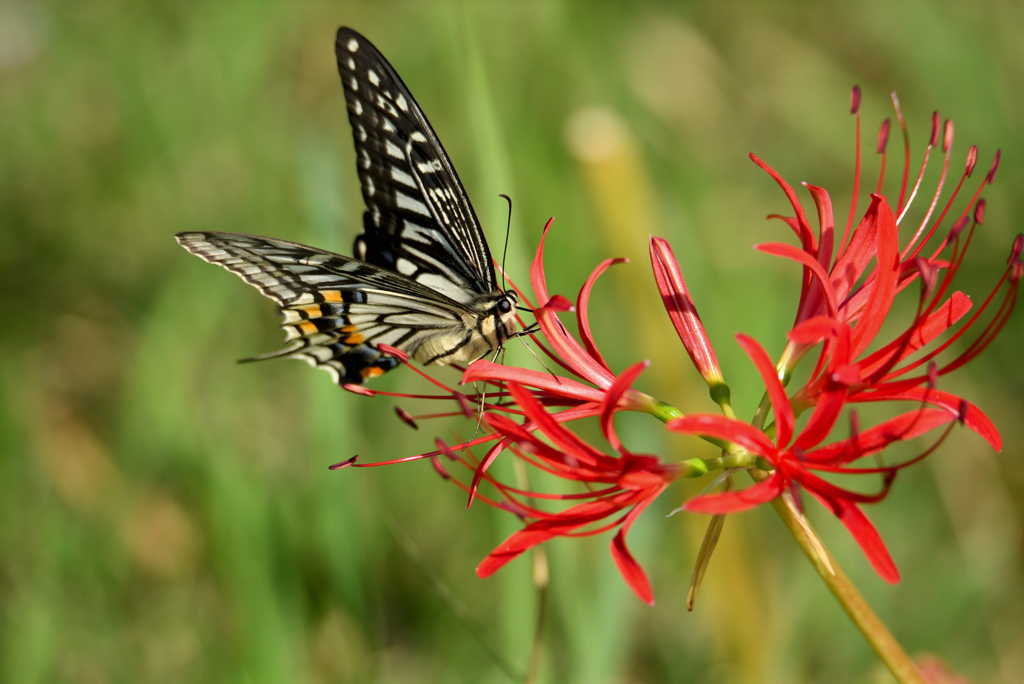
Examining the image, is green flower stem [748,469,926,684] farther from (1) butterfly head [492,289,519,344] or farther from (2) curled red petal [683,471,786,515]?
(1) butterfly head [492,289,519,344]

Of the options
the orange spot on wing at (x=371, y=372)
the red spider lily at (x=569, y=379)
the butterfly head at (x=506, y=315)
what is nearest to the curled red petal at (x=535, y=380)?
the red spider lily at (x=569, y=379)

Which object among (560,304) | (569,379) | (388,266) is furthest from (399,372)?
(560,304)

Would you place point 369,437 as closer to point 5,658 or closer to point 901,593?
point 5,658

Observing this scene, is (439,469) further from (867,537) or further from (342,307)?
(342,307)

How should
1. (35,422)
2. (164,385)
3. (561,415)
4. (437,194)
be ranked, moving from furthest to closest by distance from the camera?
(35,422) → (164,385) → (437,194) → (561,415)

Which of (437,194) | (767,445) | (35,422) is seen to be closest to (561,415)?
(767,445)

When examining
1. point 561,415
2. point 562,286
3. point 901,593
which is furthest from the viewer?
point 562,286

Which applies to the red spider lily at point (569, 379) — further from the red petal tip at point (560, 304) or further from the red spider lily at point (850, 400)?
the red spider lily at point (850, 400)
